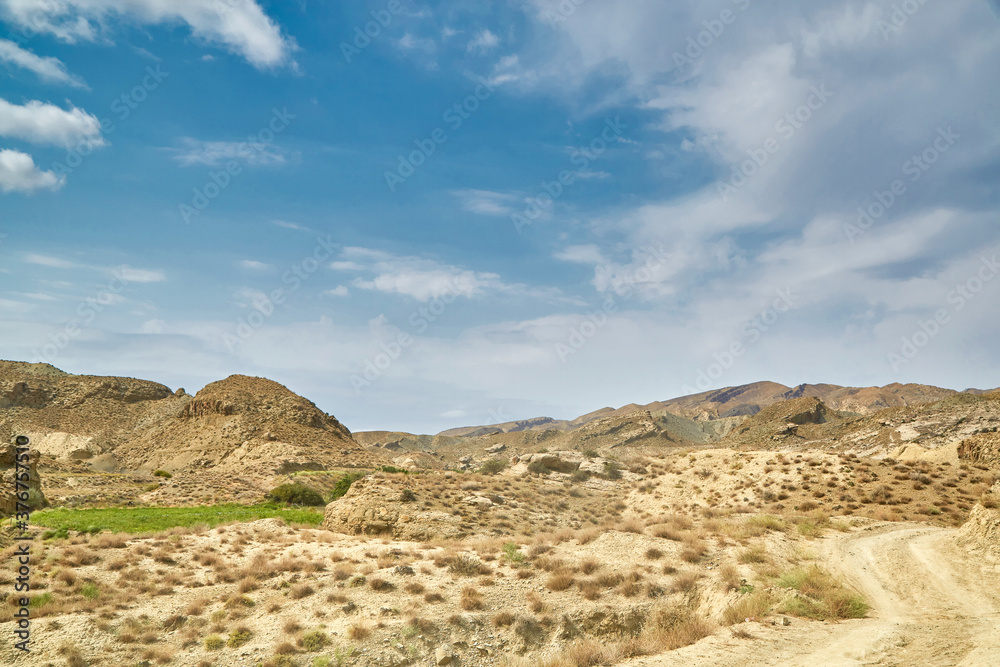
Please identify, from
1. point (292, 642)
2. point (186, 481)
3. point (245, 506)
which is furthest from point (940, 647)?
point (186, 481)

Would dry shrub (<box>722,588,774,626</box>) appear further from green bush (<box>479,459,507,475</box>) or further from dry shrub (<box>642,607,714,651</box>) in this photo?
green bush (<box>479,459,507,475</box>)

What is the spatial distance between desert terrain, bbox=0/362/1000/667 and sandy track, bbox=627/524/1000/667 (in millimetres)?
66

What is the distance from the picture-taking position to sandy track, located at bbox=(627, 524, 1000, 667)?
953 centimetres

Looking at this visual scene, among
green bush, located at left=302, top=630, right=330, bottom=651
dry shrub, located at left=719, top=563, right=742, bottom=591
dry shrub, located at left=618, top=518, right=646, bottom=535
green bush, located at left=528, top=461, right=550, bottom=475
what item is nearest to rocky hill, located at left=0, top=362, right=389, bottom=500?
green bush, located at left=528, top=461, right=550, bottom=475

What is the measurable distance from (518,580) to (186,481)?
35.9 m

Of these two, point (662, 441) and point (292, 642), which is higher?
point (662, 441)

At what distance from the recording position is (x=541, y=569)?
14539 millimetres

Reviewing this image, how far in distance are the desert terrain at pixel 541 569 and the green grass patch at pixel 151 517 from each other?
16 centimetres

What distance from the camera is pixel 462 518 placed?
22688 millimetres

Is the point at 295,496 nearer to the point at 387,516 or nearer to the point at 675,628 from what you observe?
the point at 387,516

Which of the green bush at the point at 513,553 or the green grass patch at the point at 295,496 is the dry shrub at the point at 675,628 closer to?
the green bush at the point at 513,553

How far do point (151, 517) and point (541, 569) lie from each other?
21.2 metres

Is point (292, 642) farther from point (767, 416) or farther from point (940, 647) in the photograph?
point (767, 416)

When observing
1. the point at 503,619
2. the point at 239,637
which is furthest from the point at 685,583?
the point at 239,637
